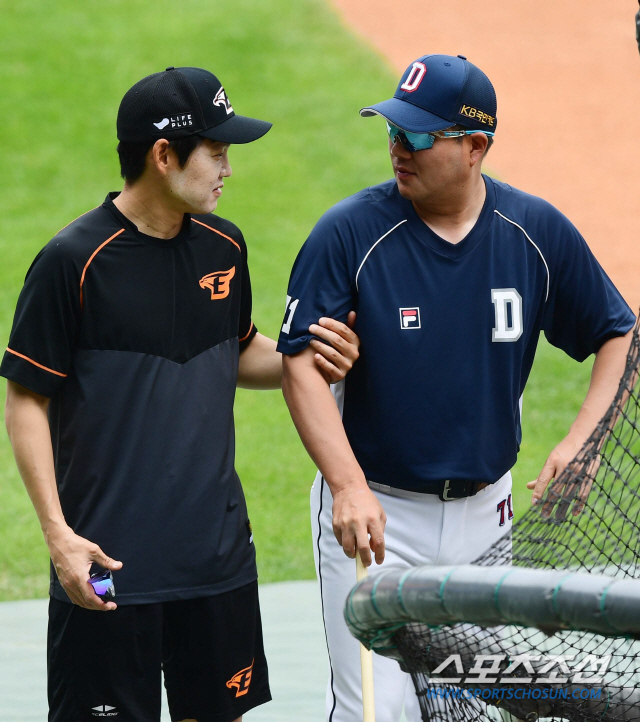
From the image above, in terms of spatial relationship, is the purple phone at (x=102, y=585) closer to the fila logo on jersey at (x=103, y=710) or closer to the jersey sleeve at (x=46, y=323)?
the fila logo on jersey at (x=103, y=710)

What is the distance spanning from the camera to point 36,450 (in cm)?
297

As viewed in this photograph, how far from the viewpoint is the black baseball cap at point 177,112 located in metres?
3.12

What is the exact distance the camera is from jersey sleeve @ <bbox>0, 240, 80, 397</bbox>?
2.97 m

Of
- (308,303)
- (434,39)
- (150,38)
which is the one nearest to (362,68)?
(434,39)

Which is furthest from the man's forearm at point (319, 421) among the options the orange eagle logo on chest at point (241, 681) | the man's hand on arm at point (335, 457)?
the orange eagle logo on chest at point (241, 681)

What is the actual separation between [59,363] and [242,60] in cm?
1696

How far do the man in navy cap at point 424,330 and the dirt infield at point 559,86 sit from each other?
10156 millimetres

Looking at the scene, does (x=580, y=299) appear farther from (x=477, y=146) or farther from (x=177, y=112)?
(x=177, y=112)

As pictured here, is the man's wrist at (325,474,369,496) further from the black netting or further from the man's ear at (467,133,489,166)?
the man's ear at (467,133,489,166)

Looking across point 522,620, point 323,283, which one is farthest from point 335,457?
point 522,620

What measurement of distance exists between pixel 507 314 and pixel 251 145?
47.5ft

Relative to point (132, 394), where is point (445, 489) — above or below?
below

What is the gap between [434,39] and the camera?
19.1 meters

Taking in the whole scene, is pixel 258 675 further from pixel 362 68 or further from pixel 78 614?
pixel 362 68
